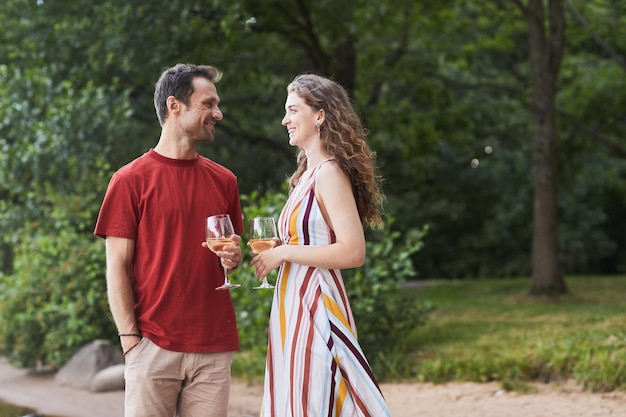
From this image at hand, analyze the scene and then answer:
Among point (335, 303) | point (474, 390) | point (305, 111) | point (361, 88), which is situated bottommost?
point (474, 390)

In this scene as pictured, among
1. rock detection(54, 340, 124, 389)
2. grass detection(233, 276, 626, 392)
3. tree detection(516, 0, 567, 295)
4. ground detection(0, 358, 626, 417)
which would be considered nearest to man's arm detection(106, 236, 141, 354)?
ground detection(0, 358, 626, 417)

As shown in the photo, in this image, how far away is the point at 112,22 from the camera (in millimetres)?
12688

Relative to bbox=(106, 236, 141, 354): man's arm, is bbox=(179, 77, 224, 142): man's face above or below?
above

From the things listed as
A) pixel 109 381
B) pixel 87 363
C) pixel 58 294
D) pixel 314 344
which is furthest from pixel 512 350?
pixel 314 344

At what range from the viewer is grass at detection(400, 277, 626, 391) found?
8.11 meters

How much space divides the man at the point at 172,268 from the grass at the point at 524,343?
5.11 metres

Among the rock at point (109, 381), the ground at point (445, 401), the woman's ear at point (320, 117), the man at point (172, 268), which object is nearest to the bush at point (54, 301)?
the rock at point (109, 381)

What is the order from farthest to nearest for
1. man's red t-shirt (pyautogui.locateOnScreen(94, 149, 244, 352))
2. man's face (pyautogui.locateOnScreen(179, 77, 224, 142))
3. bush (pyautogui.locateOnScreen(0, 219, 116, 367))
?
bush (pyautogui.locateOnScreen(0, 219, 116, 367)) < man's face (pyautogui.locateOnScreen(179, 77, 224, 142)) < man's red t-shirt (pyautogui.locateOnScreen(94, 149, 244, 352))

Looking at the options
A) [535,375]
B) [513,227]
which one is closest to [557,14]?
[535,375]

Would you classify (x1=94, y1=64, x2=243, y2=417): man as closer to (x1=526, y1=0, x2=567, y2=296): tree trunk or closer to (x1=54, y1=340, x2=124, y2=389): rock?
(x1=54, y1=340, x2=124, y2=389): rock

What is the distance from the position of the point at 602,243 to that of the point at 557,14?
35.9 ft

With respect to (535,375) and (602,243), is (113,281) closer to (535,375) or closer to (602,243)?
(535,375)

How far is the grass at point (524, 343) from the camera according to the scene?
811 cm

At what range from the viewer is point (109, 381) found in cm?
938
